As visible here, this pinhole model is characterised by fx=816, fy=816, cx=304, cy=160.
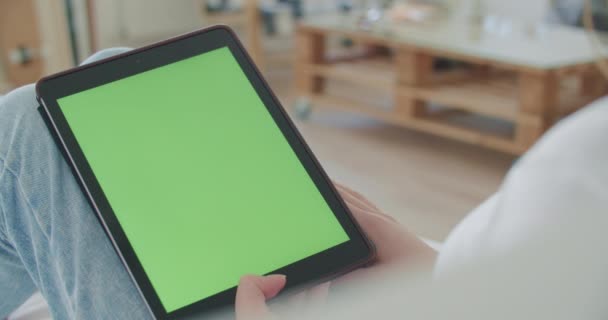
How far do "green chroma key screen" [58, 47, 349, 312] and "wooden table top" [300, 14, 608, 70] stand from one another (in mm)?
1732

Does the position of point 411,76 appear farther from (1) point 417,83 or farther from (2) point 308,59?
(2) point 308,59

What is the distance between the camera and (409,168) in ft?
8.51

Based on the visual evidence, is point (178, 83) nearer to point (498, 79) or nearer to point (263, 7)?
point (498, 79)

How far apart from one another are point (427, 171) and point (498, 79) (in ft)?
1.68

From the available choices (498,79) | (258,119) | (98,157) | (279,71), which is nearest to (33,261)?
(98,157)

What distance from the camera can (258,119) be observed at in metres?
0.76

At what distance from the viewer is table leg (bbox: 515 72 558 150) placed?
2.33m

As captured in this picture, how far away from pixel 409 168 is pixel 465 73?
0.50 metres

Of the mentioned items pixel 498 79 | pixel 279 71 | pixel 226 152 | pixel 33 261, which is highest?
pixel 226 152

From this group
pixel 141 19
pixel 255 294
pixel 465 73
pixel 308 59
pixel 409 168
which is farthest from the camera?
pixel 141 19

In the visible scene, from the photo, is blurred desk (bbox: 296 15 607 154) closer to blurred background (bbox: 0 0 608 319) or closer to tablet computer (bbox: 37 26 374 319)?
blurred background (bbox: 0 0 608 319)

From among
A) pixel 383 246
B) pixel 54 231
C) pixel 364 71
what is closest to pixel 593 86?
pixel 364 71

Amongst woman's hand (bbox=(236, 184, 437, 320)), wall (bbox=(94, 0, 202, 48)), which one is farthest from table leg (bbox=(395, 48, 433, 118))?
woman's hand (bbox=(236, 184, 437, 320))

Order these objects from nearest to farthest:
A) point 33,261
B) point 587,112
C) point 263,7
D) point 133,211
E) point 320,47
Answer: point 587,112
point 133,211
point 33,261
point 320,47
point 263,7
